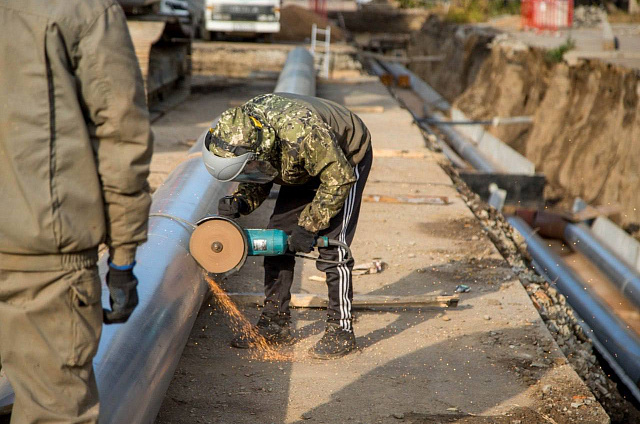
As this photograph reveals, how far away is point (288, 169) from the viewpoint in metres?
4.07

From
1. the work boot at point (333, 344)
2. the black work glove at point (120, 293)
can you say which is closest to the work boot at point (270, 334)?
the work boot at point (333, 344)

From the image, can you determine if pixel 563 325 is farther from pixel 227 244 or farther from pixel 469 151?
pixel 469 151

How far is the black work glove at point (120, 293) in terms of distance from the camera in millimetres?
2525

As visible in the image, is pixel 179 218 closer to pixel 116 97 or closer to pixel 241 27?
pixel 116 97

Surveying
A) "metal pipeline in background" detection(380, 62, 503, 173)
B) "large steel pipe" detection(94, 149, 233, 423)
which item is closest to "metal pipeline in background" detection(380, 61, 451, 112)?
"metal pipeline in background" detection(380, 62, 503, 173)

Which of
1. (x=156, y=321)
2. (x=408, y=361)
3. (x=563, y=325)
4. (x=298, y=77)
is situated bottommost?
(x=563, y=325)

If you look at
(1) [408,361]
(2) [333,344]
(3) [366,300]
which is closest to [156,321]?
(2) [333,344]

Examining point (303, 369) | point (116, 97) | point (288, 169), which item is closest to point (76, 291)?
point (116, 97)

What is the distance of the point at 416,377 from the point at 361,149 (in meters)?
1.31

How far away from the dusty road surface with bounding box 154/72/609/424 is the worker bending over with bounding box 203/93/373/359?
0.25 m

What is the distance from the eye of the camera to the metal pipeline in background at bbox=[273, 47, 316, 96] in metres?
10.9

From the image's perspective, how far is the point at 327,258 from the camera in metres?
4.38

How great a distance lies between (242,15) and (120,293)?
59.9 feet

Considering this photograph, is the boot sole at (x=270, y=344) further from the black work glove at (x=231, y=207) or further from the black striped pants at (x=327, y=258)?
the black work glove at (x=231, y=207)
